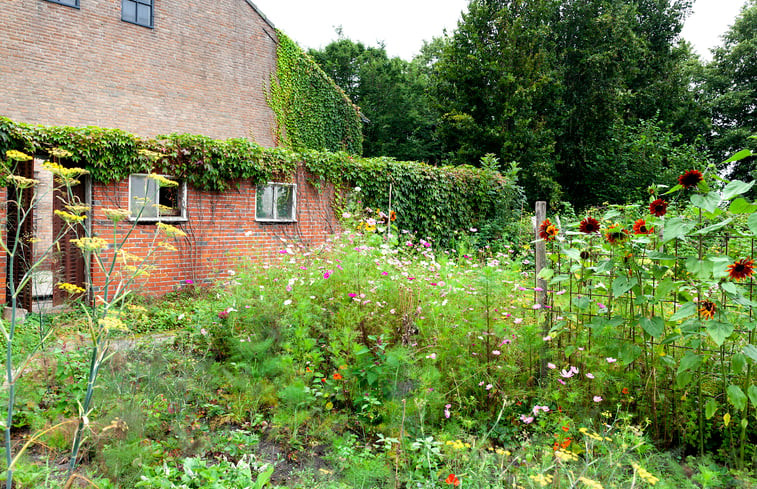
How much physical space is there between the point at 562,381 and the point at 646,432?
1.90 feet

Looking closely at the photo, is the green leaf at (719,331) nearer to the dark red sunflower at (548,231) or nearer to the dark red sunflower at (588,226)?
the dark red sunflower at (588,226)

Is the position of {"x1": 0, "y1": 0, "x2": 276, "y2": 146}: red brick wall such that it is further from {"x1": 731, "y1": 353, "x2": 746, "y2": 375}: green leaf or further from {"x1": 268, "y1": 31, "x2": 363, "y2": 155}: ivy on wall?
{"x1": 731, "y1": 353, "x2": 746, "y2": 375}: green leaf

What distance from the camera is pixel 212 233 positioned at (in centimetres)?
793

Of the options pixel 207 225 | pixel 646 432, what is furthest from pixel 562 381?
pixel 207 225

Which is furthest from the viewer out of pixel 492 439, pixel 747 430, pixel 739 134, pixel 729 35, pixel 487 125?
pixel 729 35

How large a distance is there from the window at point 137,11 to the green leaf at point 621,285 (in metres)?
12.5

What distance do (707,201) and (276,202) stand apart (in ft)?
24.6

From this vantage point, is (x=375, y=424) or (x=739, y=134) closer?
(x=375, y=424)

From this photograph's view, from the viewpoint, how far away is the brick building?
7645mm

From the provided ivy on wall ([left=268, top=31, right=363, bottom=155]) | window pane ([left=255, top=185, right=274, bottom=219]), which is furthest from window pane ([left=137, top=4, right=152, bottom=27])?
window pane ([left=255, top=185, right=274, bottom=219])

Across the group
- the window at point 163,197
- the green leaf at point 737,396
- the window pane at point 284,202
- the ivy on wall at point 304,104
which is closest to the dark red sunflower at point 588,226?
the green leaf at point 737,396

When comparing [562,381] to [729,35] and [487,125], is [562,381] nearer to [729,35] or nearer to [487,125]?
[487,125]

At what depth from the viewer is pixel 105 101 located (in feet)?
35.6

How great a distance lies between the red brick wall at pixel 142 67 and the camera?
9898mm
